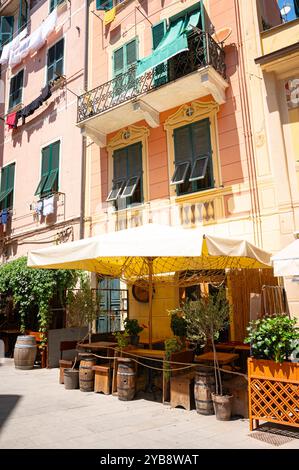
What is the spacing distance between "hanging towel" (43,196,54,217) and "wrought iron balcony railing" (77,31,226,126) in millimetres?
3030

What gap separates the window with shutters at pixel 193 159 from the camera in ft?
30.5

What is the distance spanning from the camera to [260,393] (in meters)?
4.72

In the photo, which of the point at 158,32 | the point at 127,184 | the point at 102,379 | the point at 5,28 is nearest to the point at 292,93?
the point at 158,32

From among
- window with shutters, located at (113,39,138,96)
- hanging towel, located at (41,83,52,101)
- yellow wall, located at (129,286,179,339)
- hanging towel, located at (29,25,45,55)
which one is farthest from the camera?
hanging towel, located at (29,25,45,55)

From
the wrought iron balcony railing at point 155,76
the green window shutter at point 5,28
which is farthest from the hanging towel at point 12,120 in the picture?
the wrought iron balcony railing at point 155,76

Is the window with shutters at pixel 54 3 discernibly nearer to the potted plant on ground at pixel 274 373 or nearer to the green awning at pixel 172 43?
Answer: the green awning at pixel 172 43

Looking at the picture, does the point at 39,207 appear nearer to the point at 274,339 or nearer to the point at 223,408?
the point at 223,408

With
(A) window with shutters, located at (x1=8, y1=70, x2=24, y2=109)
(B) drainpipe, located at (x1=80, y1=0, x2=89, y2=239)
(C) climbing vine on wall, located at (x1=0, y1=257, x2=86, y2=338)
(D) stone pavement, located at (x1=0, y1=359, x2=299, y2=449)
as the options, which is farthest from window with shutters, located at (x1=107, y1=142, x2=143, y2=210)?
(A) window with shutters, located at (x1=8, y1=70, x2=24, y2=109)

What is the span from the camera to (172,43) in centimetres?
914

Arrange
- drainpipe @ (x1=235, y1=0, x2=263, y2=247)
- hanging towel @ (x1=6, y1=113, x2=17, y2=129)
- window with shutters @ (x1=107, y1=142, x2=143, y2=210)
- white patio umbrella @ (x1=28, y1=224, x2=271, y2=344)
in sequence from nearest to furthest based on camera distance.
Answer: white patio umbrella @ (x1=28, y1=224, x2=271, y2=344), drainpipe @ (x1=235, y1=0, x2=263, y2=247), window with shutters @ (x1=107, y1=142, x2=143, y2=210), hanging towel @ (x1=6, y1=113, x2=17, y2=129)

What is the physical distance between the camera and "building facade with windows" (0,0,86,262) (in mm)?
12703

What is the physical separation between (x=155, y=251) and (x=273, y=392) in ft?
7.96

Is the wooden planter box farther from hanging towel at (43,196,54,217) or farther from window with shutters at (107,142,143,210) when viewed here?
hanging towel at (43,196,54,217)

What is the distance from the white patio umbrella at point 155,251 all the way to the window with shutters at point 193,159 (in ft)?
7.26
